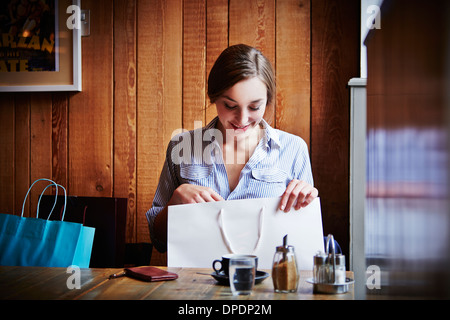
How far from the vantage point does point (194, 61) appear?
76.6 inches

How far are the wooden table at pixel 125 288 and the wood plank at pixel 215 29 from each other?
1049 mm

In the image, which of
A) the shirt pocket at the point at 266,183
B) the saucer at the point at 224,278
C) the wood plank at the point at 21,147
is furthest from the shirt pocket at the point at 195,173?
the wood plank at the point at 21,147

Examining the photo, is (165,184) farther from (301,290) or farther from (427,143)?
(427,143)

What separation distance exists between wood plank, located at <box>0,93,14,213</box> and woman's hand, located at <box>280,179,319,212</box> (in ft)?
4.87

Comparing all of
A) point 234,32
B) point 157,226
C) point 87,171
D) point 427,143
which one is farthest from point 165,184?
point 427,143

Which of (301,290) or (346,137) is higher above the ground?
(346,137)

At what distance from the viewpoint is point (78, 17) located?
6.61ft

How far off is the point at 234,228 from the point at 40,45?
143 centimetres

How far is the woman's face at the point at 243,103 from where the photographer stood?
142 cm

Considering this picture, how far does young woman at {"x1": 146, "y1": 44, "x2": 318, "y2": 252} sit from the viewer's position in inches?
56.3

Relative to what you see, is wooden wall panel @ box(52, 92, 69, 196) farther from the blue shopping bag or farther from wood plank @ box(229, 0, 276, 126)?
wood plank @ box(229, 0, 276, 126)

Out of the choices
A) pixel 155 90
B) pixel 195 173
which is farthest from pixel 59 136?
pixel 195 173

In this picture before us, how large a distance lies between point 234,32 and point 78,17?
722 mm

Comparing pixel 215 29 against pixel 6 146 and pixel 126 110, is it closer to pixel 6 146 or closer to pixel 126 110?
pixel 126 110
